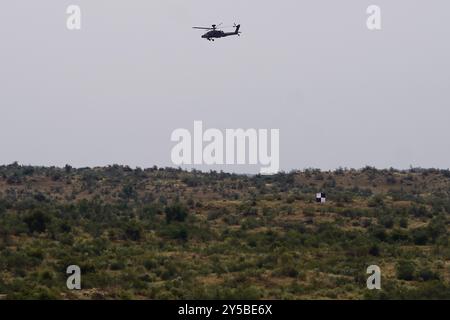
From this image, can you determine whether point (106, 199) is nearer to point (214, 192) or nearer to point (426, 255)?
point (214, 192)

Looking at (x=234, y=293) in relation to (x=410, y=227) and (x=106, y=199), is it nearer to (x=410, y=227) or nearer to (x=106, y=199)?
(x=410, y=227)

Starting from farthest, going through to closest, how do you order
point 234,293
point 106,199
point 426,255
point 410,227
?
point 106,199, point 410,227, point 426,255, point 234,293

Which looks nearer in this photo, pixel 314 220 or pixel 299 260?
pixel 299 260

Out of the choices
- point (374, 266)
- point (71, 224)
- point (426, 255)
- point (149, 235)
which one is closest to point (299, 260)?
point (374, 266)
